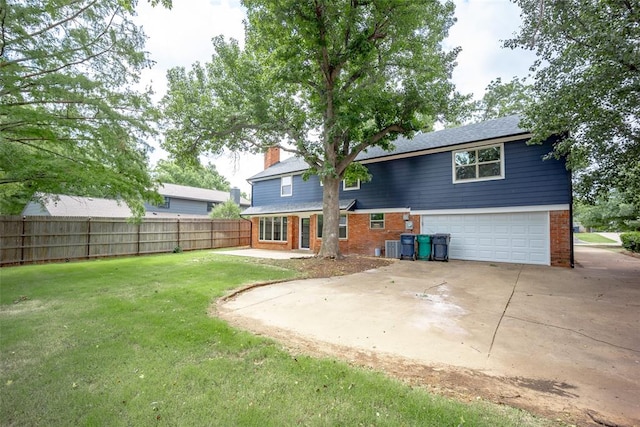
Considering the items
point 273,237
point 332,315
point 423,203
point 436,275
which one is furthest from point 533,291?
point 273,237

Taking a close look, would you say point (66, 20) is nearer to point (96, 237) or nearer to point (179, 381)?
point (179, 381)

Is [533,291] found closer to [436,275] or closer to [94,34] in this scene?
[436,275]

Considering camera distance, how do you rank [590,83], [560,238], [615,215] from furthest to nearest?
1. [615,215]
2. [560,238]
3. [590,83]

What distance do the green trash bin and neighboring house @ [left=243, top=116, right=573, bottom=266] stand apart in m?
0.89

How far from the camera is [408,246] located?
12.7 meters

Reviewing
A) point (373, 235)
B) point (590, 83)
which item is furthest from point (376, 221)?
point (590, 83)

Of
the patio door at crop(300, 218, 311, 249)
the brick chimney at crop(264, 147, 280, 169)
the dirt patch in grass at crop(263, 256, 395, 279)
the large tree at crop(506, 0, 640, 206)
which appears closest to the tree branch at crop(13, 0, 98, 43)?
the dirt patch in grass at crop(263, 256, 395, 279)

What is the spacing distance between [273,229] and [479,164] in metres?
12.2

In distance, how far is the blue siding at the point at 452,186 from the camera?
10.5m

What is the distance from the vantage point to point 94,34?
612 centimetres

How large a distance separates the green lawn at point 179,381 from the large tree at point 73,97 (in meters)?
3.06

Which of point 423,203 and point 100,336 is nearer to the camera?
point 100,336

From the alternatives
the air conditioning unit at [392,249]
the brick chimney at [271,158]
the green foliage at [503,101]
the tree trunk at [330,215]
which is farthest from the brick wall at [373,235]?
the green foliage at [503,101]

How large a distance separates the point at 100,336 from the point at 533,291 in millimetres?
8466
